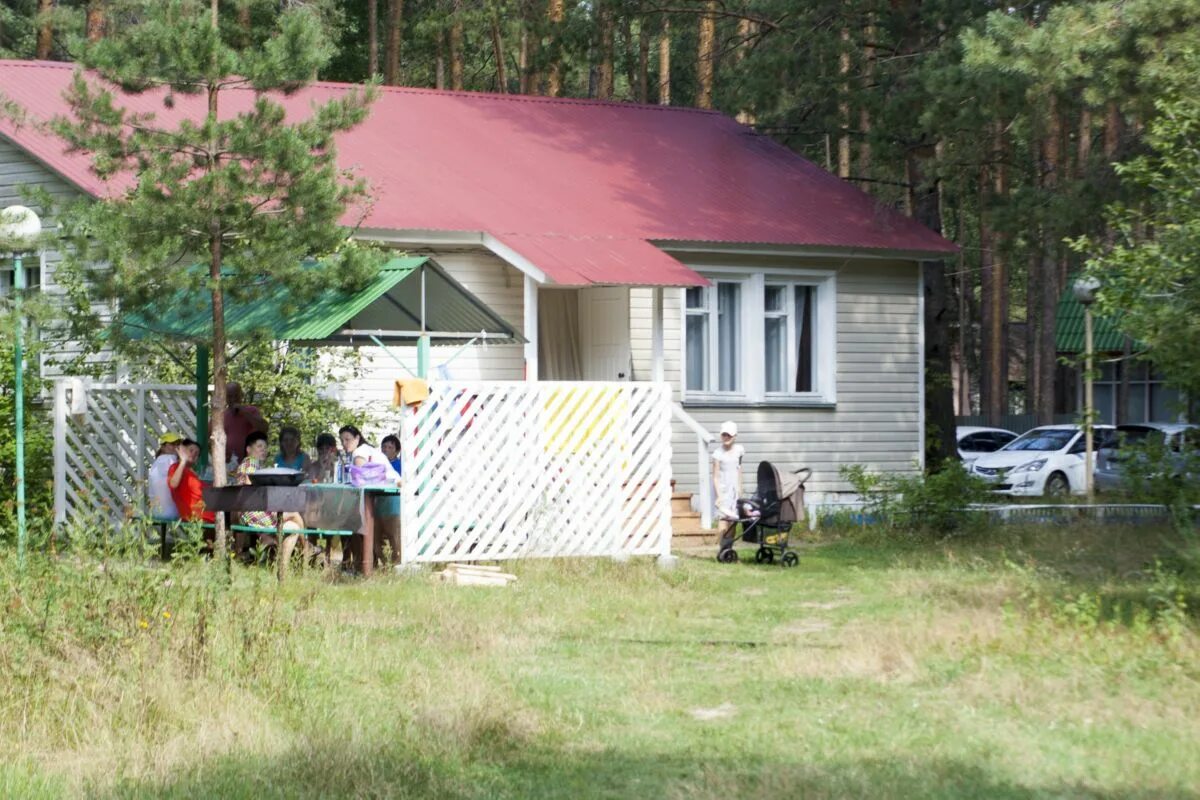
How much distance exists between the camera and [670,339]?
73.5 ft

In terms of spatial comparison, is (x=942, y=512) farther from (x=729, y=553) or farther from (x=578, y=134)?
(x=578, y=134)

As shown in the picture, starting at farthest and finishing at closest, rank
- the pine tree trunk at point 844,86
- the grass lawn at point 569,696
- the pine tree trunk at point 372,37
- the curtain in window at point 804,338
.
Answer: the pine tree trunk at point 372,37 < the pine tree trunk at point 844,86 < the curtain in window at point 804,338 < the grass lawn at point 569,696

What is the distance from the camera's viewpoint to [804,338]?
931 inches

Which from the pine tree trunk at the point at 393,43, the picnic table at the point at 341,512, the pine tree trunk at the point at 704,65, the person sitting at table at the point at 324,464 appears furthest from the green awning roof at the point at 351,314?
the pine tree trunk at the point at 704,65

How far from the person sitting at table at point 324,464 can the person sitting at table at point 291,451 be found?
0.34 ft

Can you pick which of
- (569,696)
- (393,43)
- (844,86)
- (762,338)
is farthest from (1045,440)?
(569,696)

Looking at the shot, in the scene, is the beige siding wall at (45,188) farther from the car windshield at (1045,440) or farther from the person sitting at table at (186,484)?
the car windshield at (1045,440)

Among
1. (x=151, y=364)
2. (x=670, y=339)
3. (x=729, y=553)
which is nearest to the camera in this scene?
(x=729, y=553)

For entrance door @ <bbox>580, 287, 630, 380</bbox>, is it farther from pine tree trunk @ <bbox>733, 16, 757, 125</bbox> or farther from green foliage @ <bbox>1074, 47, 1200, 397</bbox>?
green foliage @ <bbox>1074, 47, 1200, 397</bbox>

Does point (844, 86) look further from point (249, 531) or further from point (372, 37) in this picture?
point (249, 531)

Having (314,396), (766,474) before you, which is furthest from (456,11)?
(766,474)

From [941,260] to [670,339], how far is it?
4.62 metres

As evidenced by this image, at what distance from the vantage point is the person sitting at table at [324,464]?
54.4ft

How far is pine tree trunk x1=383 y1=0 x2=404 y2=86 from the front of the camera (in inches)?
1345
